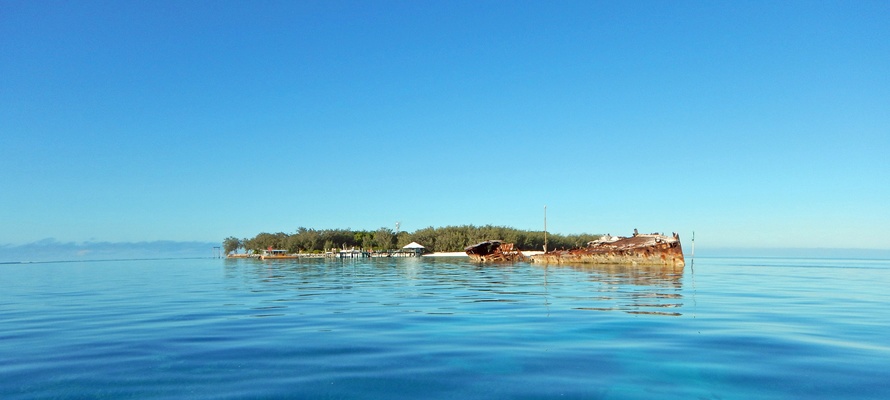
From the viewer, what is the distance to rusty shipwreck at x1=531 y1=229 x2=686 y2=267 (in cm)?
4766

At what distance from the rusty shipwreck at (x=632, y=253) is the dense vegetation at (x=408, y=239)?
4988 cm

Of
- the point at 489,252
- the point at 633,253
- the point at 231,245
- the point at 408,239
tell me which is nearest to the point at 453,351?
the point at 633,253

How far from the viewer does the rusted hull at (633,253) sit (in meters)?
47.6

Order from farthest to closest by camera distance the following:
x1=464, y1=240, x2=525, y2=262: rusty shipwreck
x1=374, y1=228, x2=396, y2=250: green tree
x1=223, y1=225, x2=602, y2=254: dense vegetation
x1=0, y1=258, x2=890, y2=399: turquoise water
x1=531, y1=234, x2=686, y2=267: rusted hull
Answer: x1=374, y1=228, x2=396, y2=250: green tree
x1=223, y1=225, x2=602, y2=254: dense vegetation
x1=464, y1=240, x2=525, y2=262: rusty shipwreck
x1=531, y1=234, x2=686, y2=267: rusted hull
x1=0, y1=258, x2=890, y2=399: turquoise water

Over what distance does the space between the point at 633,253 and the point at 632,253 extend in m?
0.14

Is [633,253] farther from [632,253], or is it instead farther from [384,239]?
[384,239]

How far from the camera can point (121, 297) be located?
65.7ft

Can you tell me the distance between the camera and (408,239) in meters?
119

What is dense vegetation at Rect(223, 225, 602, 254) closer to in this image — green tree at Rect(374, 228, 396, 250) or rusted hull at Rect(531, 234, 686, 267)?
green tree at Rect(374, 228, 396, 250)

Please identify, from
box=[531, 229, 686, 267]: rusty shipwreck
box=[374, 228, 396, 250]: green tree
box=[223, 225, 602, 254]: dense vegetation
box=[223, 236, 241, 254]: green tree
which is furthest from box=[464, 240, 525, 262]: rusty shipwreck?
box=[223, 236, 241, 254]: green tree

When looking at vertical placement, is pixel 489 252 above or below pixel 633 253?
below

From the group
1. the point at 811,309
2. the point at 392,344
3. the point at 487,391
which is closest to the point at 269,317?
the point at 392,344

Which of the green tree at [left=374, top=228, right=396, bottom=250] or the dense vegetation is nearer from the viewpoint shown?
the dense vegetation

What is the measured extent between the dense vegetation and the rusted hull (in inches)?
1976
